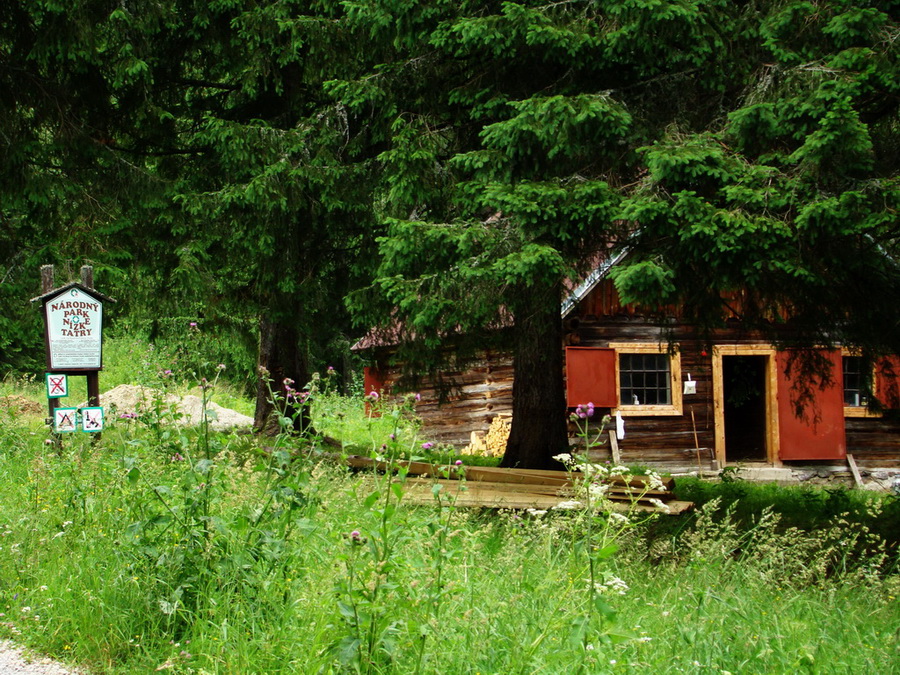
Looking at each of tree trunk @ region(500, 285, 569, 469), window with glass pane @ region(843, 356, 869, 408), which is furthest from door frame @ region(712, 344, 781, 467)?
tree trunk @ region(500, 285, 569, 469)

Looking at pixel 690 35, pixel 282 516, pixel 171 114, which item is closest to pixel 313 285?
pixel 171 114

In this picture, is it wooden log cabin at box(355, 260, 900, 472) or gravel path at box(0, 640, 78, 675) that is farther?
wooden log cabin at box(355, 260, 900, 472)

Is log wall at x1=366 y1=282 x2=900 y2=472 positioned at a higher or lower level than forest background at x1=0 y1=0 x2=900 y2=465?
lower

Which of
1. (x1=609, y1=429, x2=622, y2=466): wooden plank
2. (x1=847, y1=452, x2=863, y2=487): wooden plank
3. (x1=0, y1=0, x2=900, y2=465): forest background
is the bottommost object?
(x1=847, y1=452, x2=863, y2=487): wooden plank

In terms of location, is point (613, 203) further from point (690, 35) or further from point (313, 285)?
point (313, 285)

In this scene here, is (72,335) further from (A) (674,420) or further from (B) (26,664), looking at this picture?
(A) (674,420)

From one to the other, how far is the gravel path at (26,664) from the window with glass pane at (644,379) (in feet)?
42.4

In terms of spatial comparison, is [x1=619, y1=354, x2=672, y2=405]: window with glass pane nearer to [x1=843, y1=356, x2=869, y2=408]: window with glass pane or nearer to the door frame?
the door frame

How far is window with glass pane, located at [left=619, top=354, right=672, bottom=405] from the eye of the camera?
1587cm

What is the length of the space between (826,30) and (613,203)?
2.08 m

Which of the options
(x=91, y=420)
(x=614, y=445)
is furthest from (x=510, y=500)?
(x=614, y=445)

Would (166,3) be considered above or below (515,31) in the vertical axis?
above

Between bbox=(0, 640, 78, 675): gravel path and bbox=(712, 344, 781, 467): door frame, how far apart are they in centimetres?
1354

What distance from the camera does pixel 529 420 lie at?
10656mm
